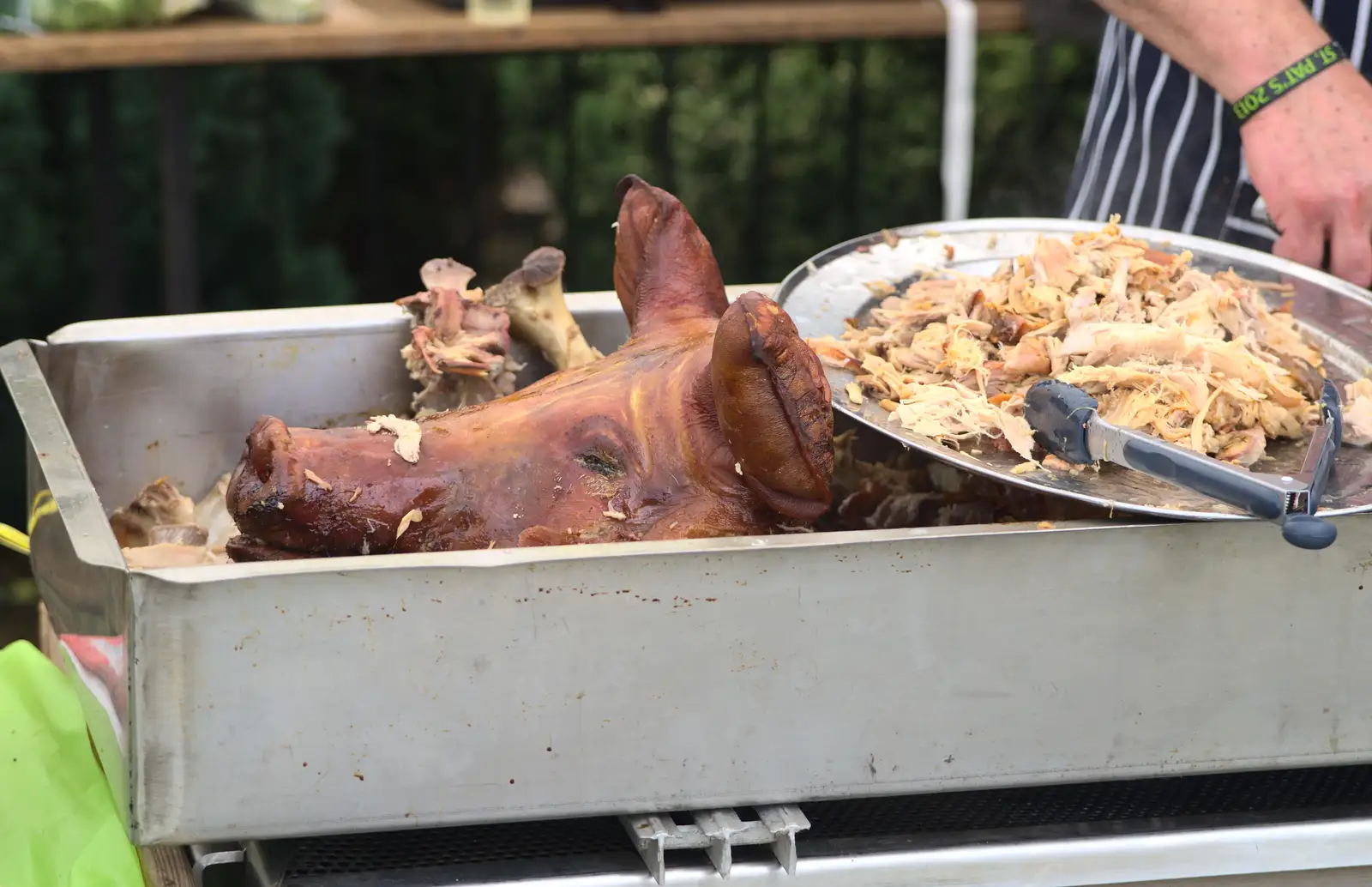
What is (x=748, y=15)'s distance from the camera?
159 inches

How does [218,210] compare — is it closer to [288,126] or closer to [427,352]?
[288,126]

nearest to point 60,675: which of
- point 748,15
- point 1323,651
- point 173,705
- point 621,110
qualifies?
point 173,705

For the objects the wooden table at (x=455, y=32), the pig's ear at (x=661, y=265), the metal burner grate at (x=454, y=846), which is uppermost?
the wooden table at (x=455, y=32)

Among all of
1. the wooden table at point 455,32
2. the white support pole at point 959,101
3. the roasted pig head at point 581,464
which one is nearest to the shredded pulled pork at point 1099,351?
the roasted pig head at point 581,464

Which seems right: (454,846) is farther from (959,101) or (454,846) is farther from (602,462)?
(959,101)

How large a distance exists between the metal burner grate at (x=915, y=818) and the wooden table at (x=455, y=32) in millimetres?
2701

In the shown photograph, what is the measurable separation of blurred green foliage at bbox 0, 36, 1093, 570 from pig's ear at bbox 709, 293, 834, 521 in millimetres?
3251

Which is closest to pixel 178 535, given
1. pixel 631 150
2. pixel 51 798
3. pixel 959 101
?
pixel 51 798

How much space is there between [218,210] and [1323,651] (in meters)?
3.69

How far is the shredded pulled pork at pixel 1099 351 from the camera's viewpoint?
144 cm

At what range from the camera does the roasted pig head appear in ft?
4.39

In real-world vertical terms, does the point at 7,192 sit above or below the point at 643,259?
below

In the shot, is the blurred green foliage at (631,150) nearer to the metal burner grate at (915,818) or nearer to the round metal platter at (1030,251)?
the round metal platter at (1030,251)

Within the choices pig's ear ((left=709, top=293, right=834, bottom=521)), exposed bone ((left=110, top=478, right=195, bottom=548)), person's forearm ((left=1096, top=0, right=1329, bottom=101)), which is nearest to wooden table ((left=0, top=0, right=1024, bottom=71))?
person's forearm ((left=1096, top=0, right=1329, bottom=101))
